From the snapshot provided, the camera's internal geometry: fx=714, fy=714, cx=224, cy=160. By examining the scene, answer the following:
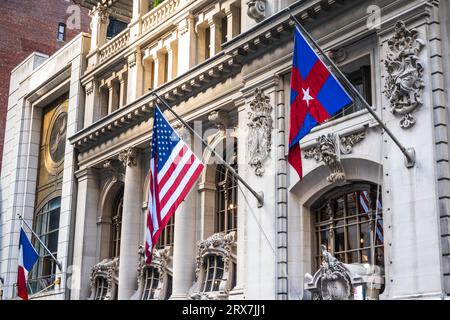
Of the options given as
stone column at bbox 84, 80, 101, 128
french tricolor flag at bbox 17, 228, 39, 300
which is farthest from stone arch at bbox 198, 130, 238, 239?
stone column at bbox 84, 80, 101, 128

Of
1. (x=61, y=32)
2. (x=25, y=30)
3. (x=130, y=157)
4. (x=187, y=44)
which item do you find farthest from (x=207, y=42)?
(x=61, y=32)

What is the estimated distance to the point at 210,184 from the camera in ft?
92.4

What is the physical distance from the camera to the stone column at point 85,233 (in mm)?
34000

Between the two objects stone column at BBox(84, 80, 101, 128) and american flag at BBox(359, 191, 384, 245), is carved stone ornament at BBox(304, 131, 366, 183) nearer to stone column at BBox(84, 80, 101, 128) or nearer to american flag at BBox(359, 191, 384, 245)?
american flag at BBox(359, 191, 384, 245)

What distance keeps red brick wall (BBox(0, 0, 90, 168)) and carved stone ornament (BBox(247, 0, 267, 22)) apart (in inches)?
1253

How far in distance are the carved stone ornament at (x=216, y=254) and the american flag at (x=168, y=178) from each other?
14.4 ft

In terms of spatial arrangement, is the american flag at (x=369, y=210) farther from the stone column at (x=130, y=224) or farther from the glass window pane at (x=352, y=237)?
the stone column at (x=130, y=224)

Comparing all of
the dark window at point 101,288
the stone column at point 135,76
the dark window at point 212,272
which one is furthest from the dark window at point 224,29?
the dark window at point 101,288

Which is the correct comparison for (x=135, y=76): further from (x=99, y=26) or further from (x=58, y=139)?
(x=58, y=139)

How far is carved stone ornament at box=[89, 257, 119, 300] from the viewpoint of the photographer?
3238 centimetres

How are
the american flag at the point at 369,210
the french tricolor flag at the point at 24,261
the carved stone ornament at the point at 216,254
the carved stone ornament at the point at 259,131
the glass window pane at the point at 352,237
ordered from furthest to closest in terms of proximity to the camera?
the french tricolor flag at the point at 24,261 < the carved stone ornament at the point at 216,254 < the carved stone ornament at the point at 259,131 < the glass window pane at the point at 352,237 < the american flag at the point at 369,210

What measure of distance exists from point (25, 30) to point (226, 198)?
3199cm

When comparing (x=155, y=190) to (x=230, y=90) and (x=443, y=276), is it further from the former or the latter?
(x=443, y=276)
